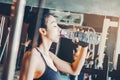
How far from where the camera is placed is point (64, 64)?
2129 millimetres

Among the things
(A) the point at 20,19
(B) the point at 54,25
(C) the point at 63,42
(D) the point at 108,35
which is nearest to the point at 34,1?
(B) the point at 54,25

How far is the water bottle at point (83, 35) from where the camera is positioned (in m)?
2.11

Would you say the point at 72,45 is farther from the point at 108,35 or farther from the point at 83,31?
the point at 108,35

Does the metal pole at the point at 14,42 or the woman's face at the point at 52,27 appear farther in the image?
the woman's face at the point at 52,27

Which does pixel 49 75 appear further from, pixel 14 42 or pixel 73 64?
pixel 14 42

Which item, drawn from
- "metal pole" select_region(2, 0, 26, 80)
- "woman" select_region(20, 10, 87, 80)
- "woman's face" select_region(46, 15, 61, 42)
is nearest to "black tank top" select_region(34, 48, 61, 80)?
"woman" select_region(20, 10, 87, 80)

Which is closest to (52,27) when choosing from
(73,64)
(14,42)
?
(73,64)

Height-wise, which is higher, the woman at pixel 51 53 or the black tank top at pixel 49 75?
the woman at pixel 51 53

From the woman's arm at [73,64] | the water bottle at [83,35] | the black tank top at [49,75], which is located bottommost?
the black tank top at [49,75]

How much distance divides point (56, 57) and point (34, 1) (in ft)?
1.79

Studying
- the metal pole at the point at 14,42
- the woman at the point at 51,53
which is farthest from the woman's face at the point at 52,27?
the metal pole at the point at 14,42

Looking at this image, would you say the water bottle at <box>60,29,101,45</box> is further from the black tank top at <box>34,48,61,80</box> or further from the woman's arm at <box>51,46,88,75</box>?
the black tank top at <box>34,48,61,80</box>

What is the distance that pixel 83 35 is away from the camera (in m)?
2.12

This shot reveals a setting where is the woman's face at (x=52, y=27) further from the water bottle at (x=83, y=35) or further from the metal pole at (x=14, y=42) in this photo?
the metal pole at (x=14, y=42)
